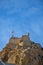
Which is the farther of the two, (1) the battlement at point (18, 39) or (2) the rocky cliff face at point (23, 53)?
(1) the battlement at point (18, 39)

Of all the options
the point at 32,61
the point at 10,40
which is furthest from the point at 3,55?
the point at 32,61

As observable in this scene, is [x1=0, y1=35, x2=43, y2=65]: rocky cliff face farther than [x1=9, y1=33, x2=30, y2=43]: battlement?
No

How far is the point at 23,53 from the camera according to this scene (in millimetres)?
70750

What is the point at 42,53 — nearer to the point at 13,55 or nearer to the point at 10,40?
the point at 13,55

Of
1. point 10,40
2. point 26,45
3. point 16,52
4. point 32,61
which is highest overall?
point 10,40

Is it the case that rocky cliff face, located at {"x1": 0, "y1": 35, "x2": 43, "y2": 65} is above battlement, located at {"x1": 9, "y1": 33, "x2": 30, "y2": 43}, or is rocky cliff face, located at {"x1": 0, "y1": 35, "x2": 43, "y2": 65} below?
below

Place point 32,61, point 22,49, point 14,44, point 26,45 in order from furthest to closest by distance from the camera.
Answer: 1. point 14,44
2. point 26,45
3. point 22,49
4. point 32,61

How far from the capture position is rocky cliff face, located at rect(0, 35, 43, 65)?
→ 7031 centimetres

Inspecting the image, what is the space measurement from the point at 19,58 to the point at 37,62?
5.75 m

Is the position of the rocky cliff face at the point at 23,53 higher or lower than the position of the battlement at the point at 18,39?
lower

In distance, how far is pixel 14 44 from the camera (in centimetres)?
8850

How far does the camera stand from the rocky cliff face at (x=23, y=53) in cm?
7031

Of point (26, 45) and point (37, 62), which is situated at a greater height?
Result: point (26, 45)

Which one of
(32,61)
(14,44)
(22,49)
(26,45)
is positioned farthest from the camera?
(14,44)
